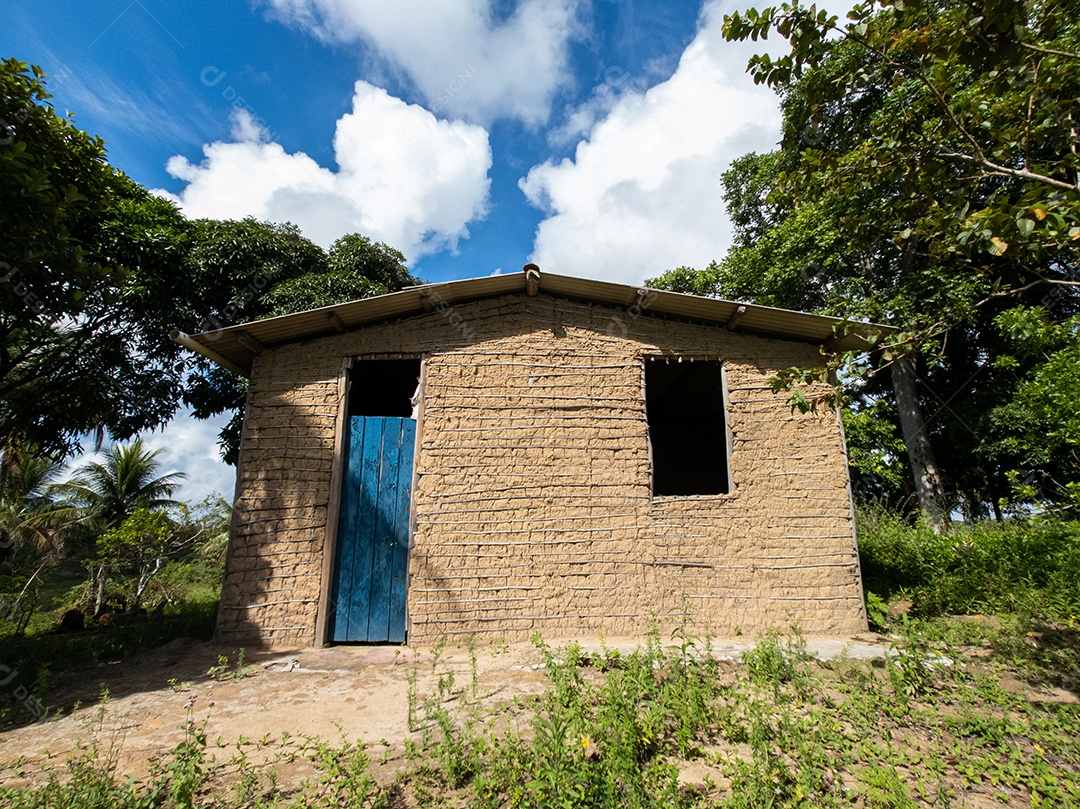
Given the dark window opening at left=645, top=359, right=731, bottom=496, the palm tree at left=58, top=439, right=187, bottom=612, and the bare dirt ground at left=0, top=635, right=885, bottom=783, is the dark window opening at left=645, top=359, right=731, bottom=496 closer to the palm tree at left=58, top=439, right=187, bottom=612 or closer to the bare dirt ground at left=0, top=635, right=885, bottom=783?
the bare dirt ground at left=0, top=635, right=885, bottom=783

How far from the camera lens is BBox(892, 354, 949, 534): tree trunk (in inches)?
501

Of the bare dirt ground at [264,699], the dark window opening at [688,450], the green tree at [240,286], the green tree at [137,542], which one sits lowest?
the bare dirt ground at [264,699]

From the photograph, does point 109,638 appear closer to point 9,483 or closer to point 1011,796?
point 1011,796

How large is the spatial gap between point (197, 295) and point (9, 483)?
460 inches

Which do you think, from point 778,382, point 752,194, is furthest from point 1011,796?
point 752,194

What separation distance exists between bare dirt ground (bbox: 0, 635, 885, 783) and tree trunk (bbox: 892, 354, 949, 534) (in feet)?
28.6

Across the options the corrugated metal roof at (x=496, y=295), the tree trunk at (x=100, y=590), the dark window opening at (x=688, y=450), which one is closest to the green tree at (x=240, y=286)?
the tree trunk at (x=100, y=590)

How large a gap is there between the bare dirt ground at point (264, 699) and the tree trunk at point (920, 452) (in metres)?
8.72

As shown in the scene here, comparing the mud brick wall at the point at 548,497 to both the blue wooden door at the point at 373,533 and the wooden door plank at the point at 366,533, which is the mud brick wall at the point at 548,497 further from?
the wooden door plank at the point at 366,533

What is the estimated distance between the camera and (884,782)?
3201mm

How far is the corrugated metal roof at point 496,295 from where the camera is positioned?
20.5 feet

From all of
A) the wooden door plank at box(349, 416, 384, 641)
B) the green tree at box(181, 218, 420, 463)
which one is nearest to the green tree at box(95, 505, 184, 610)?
the green tree at box(181, 218, 420, 463)

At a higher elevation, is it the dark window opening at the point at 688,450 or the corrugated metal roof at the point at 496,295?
the corrugated metal roof at the point at 496,295

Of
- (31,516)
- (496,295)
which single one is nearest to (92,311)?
(496,295)
